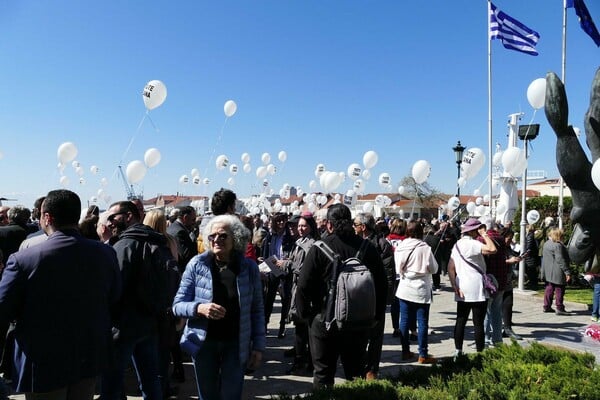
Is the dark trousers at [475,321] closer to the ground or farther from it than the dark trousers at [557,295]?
farther from it

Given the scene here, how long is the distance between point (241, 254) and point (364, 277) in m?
1.01

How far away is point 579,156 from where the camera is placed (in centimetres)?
402

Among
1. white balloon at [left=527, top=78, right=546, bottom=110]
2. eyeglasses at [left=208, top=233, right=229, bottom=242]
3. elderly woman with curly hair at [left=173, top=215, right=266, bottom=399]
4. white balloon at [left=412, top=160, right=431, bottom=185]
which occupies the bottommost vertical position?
elderly woman with curly hair at [left=173, top=215, right=266, bottom=399]

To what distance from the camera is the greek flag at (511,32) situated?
14.0 m

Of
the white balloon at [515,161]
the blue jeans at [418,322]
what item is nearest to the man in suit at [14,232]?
the blue jeans at [418,322]

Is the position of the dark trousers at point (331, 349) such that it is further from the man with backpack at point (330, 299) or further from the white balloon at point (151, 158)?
the white balloon at point (151, 158)

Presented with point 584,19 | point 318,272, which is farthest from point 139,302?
point 584,19

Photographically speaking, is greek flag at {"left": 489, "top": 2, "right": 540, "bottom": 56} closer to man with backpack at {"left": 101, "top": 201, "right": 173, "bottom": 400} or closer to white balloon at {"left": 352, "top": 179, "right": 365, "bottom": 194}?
white balloon at {"left": 352, "top": 179, "right": 365, "bottom": 194}

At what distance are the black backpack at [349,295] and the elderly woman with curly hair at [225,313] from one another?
0.67m

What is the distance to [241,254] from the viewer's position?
337cm

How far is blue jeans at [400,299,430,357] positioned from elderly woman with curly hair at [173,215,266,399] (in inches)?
123

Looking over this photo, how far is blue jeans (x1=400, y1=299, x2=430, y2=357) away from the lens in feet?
18.8

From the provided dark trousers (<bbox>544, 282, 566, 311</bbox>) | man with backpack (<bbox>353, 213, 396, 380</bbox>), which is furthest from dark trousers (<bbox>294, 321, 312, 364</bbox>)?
dark trousers (<bbox>544, 282, 566, 311</bbox>)

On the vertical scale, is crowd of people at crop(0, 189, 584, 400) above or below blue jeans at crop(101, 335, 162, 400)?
above
